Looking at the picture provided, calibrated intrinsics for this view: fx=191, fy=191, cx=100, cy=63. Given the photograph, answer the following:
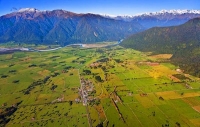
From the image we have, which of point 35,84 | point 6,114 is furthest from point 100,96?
point 35,84

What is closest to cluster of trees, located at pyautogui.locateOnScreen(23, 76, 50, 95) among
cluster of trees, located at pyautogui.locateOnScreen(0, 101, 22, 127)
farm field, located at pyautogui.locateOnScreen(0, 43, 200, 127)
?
farm field, located at pyautogui.locateOnScreen(0, 43, 200, 127)

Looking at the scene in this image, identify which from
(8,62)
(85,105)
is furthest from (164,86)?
(8,62)

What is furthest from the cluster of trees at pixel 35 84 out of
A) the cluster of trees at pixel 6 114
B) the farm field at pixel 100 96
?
the cluster of trees at pixel 6 114

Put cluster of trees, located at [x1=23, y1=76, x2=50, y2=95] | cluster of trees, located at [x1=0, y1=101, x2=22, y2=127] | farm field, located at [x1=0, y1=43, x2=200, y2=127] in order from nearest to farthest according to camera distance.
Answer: cluster of trees, located at [x1=0, y1=101, x2=22, y2=127]
farm field, located at [x1=0, y1=43, x2=200, y2=127]
cluster of trees, located at [x1=23, y1=76, x2=50, y2=95]

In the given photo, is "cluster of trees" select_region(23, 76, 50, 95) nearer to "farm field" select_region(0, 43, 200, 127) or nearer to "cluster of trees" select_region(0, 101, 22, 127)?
"farm field" select_region(0, 43, 200, 127)

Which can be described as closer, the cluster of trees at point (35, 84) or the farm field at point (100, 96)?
the farm field at point (100, 96)

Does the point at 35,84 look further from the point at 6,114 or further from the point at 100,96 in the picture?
the point at 100,96

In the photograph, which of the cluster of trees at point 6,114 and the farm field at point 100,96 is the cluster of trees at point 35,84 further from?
the cluster of trees at point 6,114

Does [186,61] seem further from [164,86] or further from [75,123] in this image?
[75,123]
